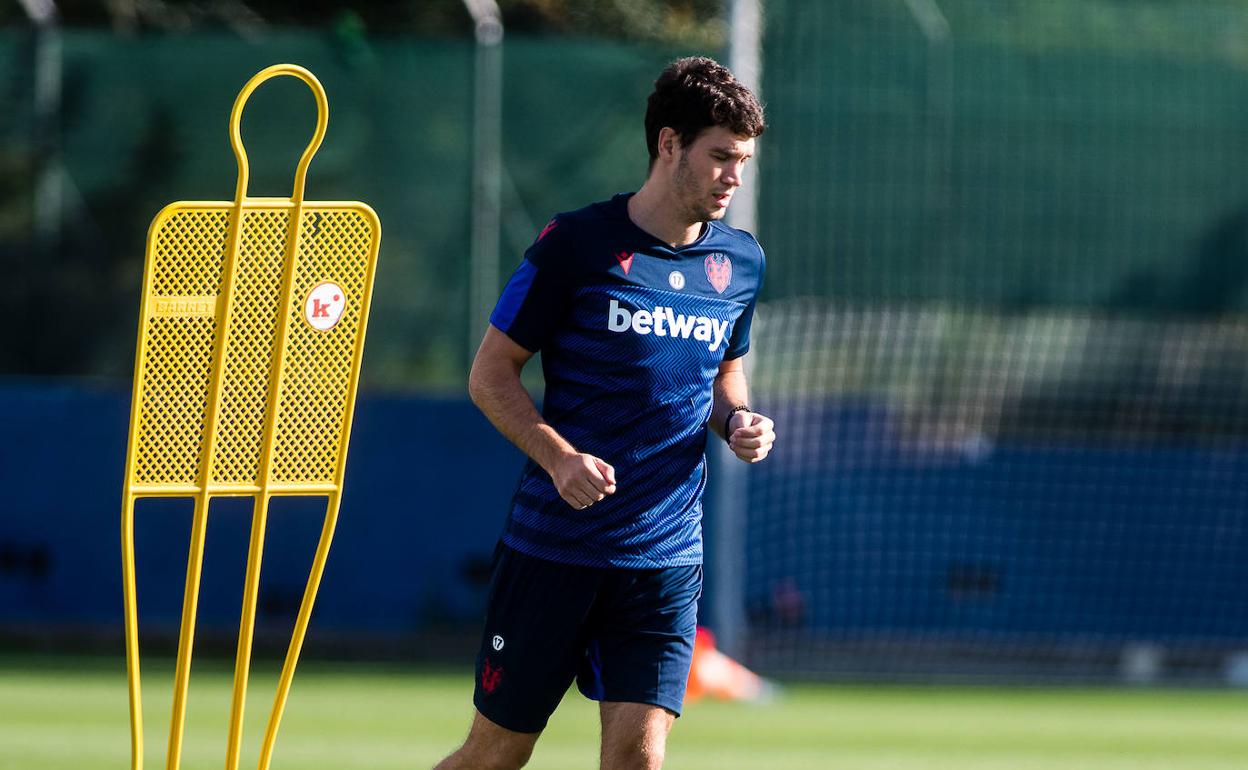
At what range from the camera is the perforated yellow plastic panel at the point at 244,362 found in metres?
4.51

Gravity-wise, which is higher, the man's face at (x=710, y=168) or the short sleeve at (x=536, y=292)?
the man's face at (x=710, y=168)

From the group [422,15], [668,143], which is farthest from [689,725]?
[422,15]

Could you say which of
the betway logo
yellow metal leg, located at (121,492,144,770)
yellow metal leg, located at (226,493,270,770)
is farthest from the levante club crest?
yellow metal leg, located at (121,492,144,770)

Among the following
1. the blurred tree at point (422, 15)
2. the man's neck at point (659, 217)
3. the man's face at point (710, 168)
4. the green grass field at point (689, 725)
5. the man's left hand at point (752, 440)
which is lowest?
the green grass field at point (689, 725)

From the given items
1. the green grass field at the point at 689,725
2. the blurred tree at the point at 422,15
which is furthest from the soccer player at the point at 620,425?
the blurred tree at the point at 422,15

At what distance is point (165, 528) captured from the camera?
12656 millimetres

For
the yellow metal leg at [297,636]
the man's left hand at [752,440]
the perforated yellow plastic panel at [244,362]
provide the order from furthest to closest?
1. the man's left hand at [752,440]
2. the yellow metal leg at [297,636]
3. the perforated yellow plastic panel at [244,362]

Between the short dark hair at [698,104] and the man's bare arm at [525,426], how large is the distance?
648 millimetres

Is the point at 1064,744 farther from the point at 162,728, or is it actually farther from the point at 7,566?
the point at 7,566

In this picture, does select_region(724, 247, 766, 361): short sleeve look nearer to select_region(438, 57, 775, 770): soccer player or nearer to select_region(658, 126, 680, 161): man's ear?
select_region(438, 57, 775, 770): soccer player

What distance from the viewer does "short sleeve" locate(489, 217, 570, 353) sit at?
497 cm

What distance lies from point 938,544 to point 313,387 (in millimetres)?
8426

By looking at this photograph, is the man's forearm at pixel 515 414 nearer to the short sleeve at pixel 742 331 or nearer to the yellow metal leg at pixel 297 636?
the yellow metal leg at pixel 297 636

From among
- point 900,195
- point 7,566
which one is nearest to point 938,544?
point 900,195
